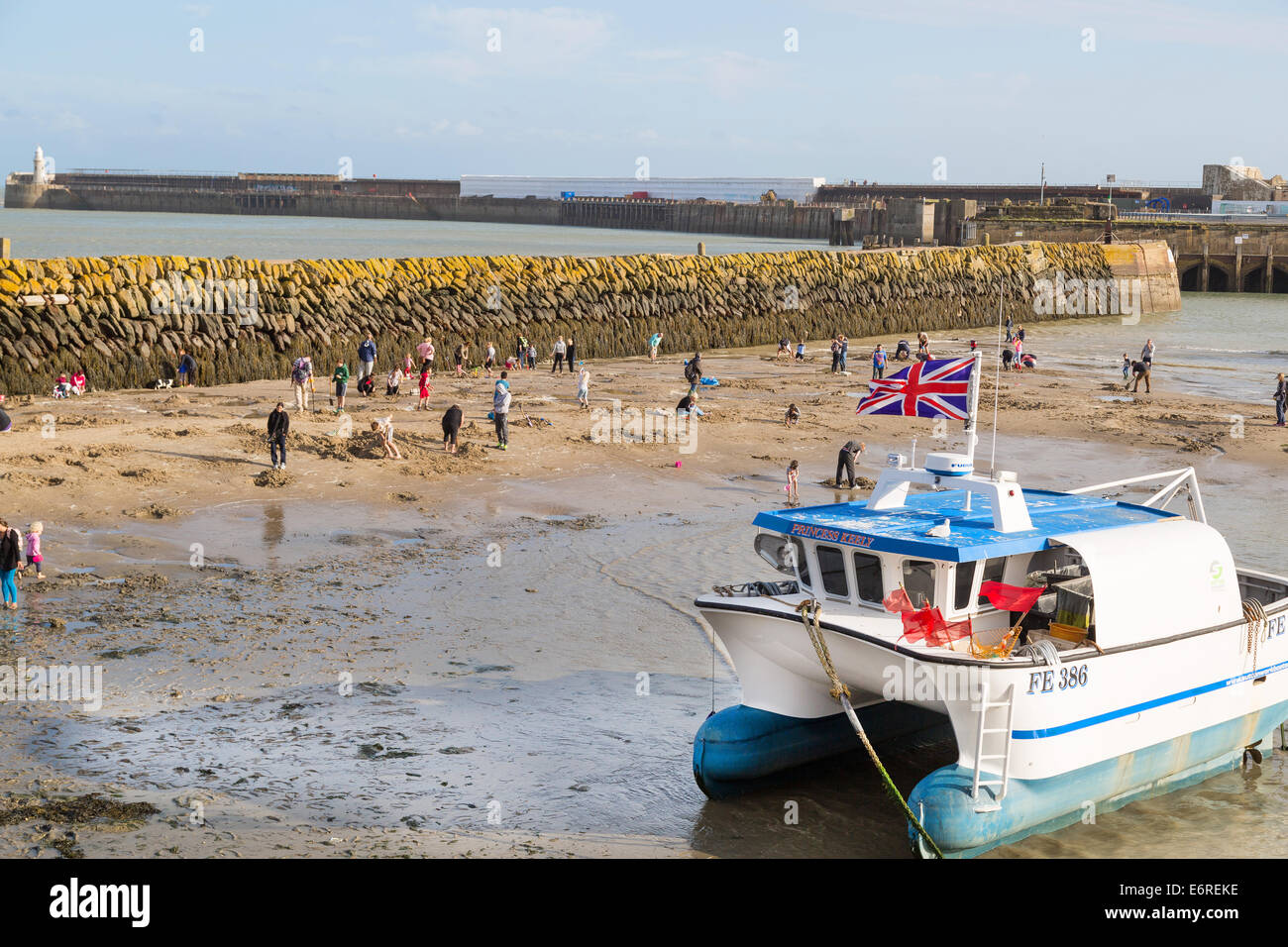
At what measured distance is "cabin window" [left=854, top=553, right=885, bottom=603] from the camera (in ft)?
38.6

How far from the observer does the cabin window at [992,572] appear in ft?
39.4

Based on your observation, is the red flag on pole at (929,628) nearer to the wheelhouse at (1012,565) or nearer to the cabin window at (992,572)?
the wheelhouse at (1012,565)

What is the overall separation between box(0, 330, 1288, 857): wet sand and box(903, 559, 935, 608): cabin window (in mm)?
2169

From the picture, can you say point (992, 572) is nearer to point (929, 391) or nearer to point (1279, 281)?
point (929, 391)

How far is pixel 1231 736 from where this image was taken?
1339 centimetres

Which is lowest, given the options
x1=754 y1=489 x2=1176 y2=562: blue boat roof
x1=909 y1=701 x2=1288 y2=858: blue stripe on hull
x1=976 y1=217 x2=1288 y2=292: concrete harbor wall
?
x1=909 y1=701 x2=1288 y2=858: blue stripe on hull

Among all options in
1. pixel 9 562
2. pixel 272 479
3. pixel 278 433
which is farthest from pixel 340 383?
pixel 9 562

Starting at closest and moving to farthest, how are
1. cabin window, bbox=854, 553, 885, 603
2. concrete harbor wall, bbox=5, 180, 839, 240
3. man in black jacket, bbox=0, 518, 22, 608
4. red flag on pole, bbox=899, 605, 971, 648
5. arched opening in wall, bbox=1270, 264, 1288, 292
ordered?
red flag on pole, bbox=899, 605, 971, 648 → cabin window, bbox=854, 553, 885, 603 → man in black jacket, bbox=0, 518, 22, 608 → arched opening in wall, bbox=1270, 264, 1288, 292 → concrete harbor wall, bbox=5, 180, 839, 240

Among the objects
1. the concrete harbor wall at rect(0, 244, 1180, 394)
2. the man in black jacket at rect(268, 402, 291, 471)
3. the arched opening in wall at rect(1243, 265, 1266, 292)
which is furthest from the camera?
the arched opening in wall at rect(1243, 265, 1266, 292)

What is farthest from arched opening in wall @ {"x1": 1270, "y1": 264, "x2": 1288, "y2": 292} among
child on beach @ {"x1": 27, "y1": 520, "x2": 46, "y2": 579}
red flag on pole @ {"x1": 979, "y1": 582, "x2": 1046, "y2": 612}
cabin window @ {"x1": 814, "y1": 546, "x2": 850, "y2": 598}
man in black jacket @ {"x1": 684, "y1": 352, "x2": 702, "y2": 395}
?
child on beach @ {"x1": 27, "y1": 520, "x2": 46, "y2": 579}

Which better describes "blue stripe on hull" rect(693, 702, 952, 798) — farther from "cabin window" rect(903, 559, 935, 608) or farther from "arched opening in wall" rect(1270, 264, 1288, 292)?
"arched opening in wall" rect(1270, 264, 1288, 292)

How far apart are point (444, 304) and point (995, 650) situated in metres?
32.1
